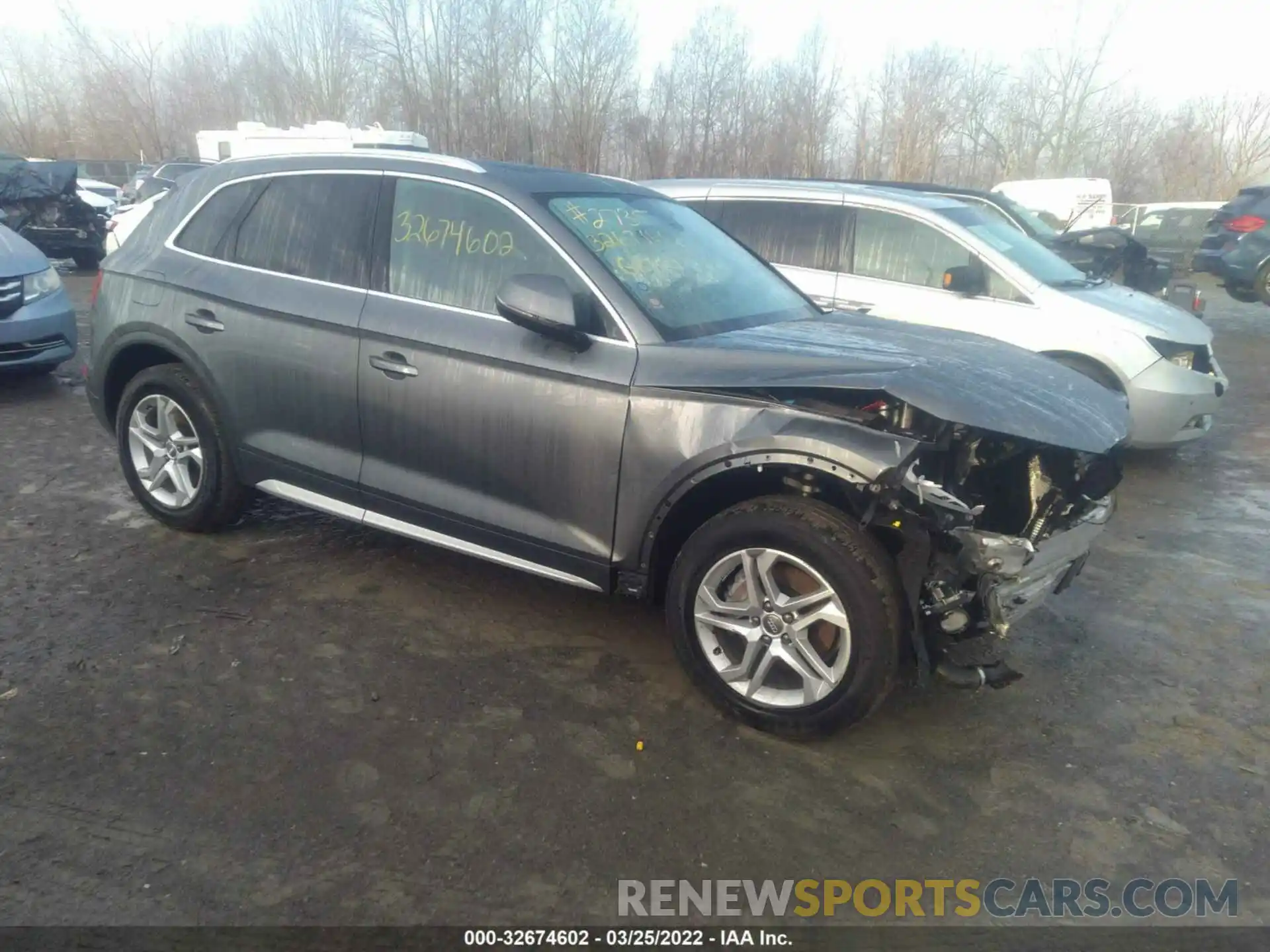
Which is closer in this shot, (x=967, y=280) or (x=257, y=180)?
(x=257, y=180)

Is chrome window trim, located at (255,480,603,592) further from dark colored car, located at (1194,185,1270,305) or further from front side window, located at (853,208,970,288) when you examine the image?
dark colored car, located at (1194,185,1270,305)

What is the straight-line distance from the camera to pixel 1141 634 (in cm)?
420

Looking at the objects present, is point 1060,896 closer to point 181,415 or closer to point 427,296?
point 427,296

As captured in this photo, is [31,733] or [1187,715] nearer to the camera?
[31,733]

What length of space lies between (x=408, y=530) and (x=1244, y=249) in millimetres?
13943

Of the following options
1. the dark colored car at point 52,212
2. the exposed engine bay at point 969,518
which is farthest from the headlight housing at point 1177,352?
the dark colored car at point 52,212

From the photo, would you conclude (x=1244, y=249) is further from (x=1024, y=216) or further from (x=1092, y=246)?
(x=1024, y=216)

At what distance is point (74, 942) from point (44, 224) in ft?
52.5

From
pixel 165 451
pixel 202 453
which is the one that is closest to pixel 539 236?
pixel 202 453

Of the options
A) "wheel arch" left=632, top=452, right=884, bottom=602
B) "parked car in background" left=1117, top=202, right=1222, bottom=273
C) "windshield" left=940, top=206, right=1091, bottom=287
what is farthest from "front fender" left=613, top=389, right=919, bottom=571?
"parked car in background" left=1117, top=202, right=1222, bottom=273

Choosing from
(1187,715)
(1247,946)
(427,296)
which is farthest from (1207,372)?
(427,296)

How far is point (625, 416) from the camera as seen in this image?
3.41 m

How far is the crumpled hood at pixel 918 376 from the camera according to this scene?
3111 millimetres

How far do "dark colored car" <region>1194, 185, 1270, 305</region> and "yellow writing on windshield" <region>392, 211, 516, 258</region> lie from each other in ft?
44.1
